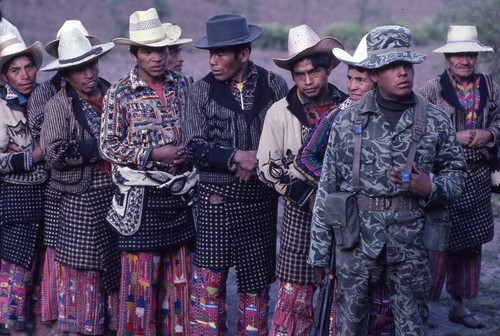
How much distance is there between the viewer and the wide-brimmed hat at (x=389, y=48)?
4320 mm

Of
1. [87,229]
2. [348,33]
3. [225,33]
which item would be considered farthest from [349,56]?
[348,33]

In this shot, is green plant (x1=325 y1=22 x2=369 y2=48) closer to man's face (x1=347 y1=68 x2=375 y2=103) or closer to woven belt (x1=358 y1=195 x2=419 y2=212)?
man's face (x1=347 y1=68 x2=375 y2=103)

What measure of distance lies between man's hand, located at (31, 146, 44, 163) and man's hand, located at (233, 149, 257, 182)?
74.7 inches

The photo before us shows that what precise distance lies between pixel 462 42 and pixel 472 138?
93cm

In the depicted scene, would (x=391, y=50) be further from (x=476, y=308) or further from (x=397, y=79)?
(x=476, y=308)

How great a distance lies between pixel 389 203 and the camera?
440 centimetres

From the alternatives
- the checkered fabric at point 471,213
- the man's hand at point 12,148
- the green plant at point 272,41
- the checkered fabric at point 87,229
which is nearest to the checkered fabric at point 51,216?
the checkered fabric at point 87,229

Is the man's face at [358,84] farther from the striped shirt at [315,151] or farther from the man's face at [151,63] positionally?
the man's face at [151,63]

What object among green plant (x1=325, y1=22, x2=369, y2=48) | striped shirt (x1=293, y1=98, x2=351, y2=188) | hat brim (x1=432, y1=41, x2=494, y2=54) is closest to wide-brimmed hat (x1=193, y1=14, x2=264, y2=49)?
striped shirt (x1=293, y1=98, x2=351, y2=188)

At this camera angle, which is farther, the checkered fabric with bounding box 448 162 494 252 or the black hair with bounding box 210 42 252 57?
the checkered fabric with bounding box 448 162 494 252

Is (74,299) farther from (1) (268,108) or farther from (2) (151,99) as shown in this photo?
(1) (268,108)

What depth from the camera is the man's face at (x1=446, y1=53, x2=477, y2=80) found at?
21.5 ft

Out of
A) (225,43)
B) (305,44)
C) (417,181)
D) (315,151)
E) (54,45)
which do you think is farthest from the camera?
(54,45)

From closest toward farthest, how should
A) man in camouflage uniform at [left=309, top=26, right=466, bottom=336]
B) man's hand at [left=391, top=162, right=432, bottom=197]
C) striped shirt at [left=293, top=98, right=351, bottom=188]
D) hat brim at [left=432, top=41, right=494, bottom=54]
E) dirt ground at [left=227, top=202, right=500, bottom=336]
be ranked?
man's hand at [left=391, top=162, right=432, bottom=197]
man in camouflage uniform at [left=309, top=26, right=466, bottom=336]
striped shirt at [left=293, top=98, right=351, bottom=188]
hat brim at [left=432, top=41, right=494, bottom=54]
dirt ground at [left=227, top=202, right=500, bottom=336]
